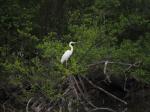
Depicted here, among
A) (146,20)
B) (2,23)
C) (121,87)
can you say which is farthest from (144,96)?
(2,23)

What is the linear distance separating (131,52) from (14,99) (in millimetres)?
3293

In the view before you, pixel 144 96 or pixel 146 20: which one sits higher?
pixel 146 20

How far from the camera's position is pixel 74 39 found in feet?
49.3

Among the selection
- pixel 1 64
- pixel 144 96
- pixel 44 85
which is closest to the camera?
pixel 44 85

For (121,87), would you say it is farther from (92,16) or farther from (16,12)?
(16,12)

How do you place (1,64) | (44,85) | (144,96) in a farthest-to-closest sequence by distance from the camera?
1. (144,96)
2. (1,64)
3. (44,85)

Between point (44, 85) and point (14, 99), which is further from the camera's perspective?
point (14, 99)

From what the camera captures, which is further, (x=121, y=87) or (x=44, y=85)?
(x=121, y=87)

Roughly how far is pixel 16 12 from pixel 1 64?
1.99m

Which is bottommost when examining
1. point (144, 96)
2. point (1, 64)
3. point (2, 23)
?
point (144, 96)

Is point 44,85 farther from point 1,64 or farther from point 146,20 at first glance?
point 146,20

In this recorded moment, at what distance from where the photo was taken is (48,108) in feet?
43.6

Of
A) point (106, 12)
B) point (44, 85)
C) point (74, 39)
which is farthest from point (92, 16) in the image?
point (44, 85)

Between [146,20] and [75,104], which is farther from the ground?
[146,20]
